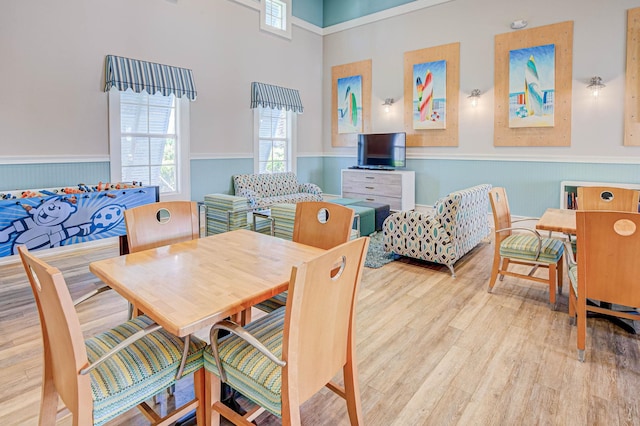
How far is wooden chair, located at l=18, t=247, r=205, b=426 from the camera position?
1.22 metres

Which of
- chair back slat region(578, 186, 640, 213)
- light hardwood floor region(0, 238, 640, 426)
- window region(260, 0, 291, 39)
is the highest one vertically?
window region(260, 0, 291, 39)

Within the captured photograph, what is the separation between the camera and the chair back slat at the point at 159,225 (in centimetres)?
214

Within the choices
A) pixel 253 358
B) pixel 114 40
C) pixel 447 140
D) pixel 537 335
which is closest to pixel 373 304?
pixel 537 335

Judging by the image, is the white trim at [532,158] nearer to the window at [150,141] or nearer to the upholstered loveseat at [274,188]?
the upholstered loveseat at [274,188]

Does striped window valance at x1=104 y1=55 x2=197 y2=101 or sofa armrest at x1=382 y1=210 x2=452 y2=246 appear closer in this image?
sofa armrest at x1=382 y1=210 x2=452 y2=246

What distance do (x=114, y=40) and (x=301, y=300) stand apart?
5124 millimetres

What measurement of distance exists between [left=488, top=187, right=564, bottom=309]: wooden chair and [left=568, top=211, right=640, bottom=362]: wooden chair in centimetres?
78

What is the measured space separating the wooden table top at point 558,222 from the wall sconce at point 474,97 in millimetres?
3314

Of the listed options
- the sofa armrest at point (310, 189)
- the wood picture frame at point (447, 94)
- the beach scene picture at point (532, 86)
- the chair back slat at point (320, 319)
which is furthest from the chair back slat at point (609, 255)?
the sofa armrest at point (310, 189)

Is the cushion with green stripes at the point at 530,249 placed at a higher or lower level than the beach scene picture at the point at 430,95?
lower

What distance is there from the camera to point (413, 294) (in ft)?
11.6

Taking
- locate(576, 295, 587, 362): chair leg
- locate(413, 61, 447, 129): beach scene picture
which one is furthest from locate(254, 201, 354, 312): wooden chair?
locate(413, 61, 447, 129): beach scene picture

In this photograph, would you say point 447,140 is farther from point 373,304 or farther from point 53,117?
point 53,117

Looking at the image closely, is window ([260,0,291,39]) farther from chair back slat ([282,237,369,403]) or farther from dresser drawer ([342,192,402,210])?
chair back slat ([282,237,369,403])
